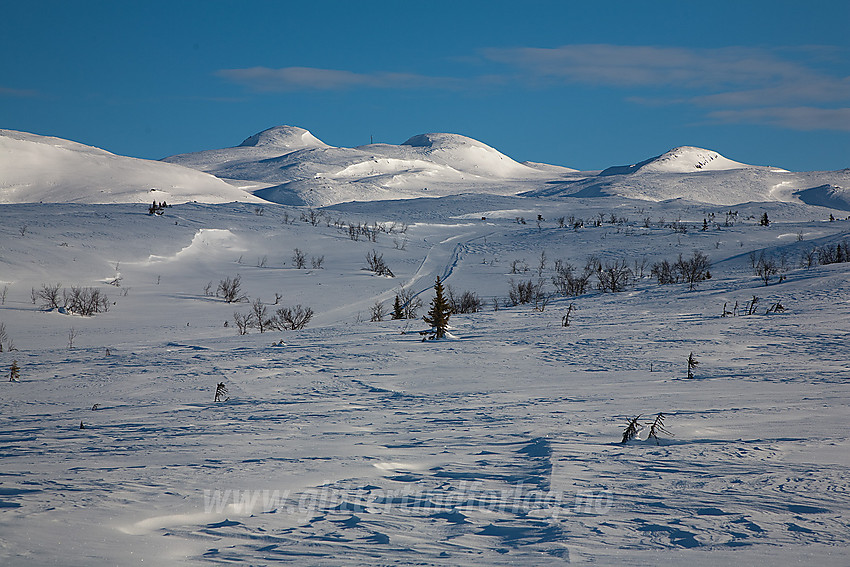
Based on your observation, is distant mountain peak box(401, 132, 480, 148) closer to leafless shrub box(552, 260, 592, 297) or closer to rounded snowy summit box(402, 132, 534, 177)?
rounded snowy summit box(402, 132, 534, 177)

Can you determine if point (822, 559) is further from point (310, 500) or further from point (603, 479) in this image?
point (310, 500)

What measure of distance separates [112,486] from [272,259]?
24.3 meters

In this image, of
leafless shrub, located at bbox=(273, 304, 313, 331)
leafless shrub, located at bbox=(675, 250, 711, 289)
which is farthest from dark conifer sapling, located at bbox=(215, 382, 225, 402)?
leafless shrub, located at bbox=(675, 250, 711, 289)

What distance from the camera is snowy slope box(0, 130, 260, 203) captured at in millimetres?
64625

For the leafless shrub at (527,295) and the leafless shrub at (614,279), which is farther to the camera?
the leafless shrub at (614,279)

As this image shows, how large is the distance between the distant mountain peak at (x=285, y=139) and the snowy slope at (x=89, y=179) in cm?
7057

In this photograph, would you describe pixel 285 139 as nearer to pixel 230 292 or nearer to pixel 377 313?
pixel 230 292

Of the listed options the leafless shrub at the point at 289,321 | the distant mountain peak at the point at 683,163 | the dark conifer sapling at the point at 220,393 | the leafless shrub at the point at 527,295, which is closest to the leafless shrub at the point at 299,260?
the leafless shrub at the point at 527,295

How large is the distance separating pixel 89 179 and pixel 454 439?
255ft

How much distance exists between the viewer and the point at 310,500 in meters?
3.55

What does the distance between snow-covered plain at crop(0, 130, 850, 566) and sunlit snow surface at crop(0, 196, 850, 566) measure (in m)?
0.02

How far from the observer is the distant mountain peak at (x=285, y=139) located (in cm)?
15450

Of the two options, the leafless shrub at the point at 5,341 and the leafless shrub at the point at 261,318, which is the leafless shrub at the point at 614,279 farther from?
the leafless shrub at the point at 5,341

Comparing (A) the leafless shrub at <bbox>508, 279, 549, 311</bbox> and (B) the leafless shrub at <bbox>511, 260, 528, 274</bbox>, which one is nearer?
(A) the leafless shrub at <bbox>508, 279, 549, 311</bbox>
